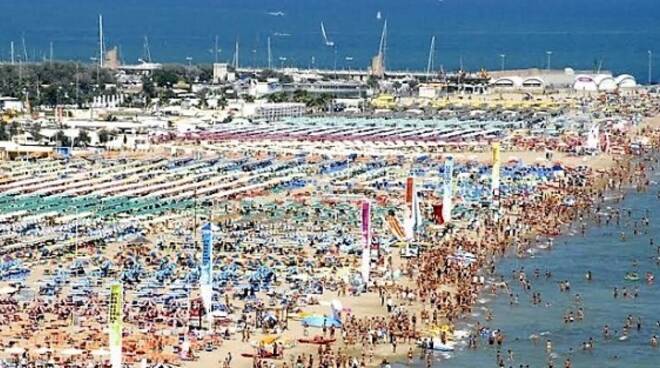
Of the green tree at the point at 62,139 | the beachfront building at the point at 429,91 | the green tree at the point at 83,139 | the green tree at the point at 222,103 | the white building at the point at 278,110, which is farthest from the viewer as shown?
the beachfront building at the point at 429,91

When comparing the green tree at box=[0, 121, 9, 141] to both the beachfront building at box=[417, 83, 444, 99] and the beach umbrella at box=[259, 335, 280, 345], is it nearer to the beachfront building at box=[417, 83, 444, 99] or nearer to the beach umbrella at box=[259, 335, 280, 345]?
the beachfront building at box=[417, 83, 444, 99]

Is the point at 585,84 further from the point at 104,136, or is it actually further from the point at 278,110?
the point at 104,136

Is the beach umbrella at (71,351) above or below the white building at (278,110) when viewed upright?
below

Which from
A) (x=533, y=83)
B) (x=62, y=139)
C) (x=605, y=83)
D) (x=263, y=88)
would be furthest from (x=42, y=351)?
(x=533, y=83)

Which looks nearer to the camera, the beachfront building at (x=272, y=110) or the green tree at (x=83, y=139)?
the green tree at (x=83, y=139)

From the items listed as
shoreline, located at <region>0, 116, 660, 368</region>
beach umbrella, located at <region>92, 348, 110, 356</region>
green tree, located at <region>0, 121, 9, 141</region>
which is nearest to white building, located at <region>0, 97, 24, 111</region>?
green tree, located at <region>0, 121, 9, 141</region>

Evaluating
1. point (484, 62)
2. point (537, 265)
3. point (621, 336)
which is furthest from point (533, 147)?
point (484, 62)

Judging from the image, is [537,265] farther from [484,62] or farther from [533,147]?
[484,62]

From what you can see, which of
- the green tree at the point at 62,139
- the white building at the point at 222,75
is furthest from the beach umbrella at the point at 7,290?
the white building at the point at 222,75

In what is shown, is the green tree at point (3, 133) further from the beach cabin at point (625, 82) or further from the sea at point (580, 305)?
the beach cabin at point (625, 82)

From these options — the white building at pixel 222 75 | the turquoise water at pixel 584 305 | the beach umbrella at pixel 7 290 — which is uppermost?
the white building at pixel 222 75
